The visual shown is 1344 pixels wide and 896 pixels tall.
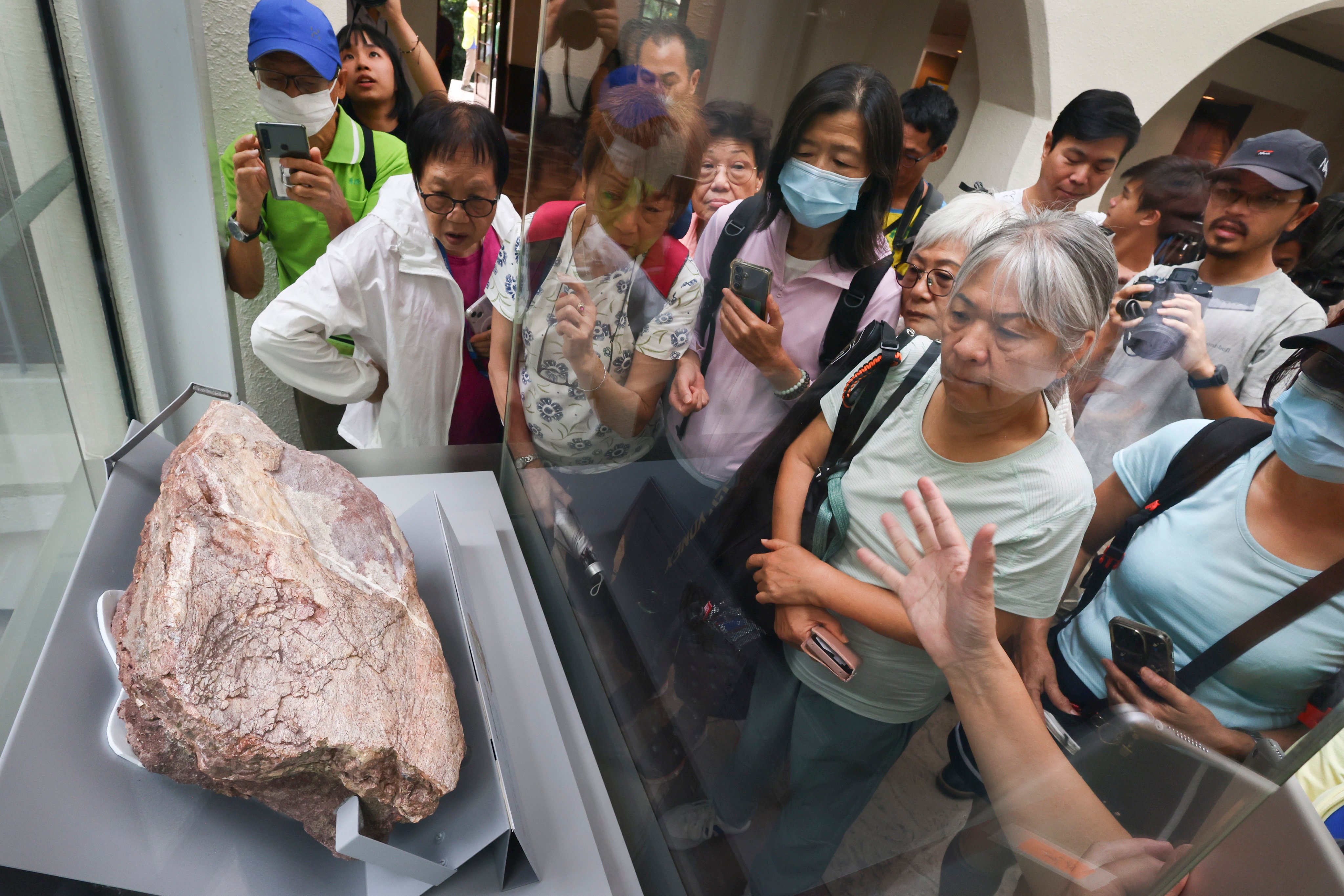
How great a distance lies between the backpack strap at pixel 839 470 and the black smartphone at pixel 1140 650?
0.80 ft

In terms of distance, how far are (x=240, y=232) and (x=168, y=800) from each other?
149 centimetres

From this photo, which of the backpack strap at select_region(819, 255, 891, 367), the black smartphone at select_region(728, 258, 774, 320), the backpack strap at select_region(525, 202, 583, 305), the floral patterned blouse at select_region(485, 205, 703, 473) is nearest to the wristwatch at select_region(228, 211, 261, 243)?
the floral patterned blouse at select_region(485, 205, 703, 473)

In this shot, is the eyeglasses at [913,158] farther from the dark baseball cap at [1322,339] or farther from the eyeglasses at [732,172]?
the dark baseball cap at [1322,339]

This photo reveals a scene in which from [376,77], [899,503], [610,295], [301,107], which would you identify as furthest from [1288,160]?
[376,77]

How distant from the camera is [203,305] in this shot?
178 centimetres

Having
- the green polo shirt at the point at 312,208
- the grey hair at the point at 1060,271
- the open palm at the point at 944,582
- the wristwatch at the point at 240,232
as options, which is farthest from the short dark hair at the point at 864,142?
the wristwatch at the point at 240,232

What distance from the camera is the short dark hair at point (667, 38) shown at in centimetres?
89

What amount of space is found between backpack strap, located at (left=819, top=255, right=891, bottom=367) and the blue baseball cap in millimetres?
1585

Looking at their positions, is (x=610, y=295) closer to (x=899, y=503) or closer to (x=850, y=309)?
(x=850, y=309)

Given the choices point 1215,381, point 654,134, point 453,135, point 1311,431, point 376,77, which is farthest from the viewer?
point 376,77

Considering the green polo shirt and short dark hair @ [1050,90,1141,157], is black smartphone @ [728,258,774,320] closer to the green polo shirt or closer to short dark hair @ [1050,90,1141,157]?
short dark hair @ [1050,90,1141,157]

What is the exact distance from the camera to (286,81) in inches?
72.2

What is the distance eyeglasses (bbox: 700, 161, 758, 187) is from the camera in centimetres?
91

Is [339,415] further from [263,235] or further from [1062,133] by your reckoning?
[1062,133]
